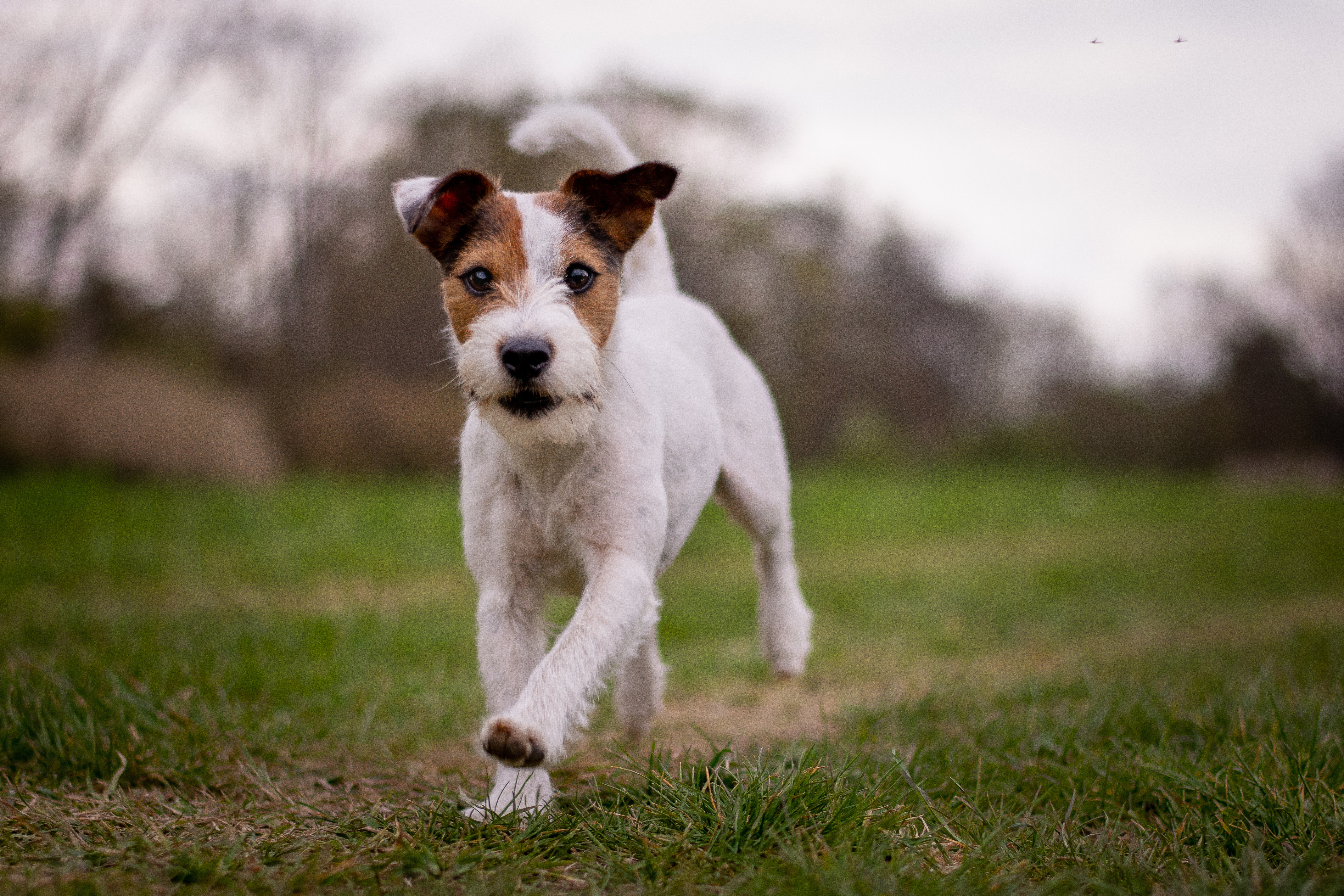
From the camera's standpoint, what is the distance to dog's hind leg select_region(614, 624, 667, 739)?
13.9ft

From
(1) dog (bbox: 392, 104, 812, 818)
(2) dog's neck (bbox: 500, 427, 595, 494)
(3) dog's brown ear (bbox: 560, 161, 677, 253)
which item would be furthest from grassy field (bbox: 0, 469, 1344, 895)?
(3) dog's brown ear (bbox: 560, 161, 677, 253)

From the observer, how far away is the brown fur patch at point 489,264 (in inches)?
127

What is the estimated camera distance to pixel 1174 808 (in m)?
3.14

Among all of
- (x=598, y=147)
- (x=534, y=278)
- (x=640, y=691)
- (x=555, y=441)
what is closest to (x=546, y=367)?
(x=555, y=441)

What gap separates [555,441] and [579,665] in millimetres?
706

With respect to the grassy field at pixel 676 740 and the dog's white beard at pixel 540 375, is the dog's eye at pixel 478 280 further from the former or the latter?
the grassy field at pixel 676 740

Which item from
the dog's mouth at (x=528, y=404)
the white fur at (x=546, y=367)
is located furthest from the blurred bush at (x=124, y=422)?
the dog's mouth at (x=528, y=404)

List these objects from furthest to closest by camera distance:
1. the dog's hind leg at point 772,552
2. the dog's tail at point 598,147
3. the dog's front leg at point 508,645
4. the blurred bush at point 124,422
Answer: the blurred bush at point 124,422 → the dog's hind leg at point 772,552 → the dog's tail at point 598,147 → the dog's front leg at point 508,645

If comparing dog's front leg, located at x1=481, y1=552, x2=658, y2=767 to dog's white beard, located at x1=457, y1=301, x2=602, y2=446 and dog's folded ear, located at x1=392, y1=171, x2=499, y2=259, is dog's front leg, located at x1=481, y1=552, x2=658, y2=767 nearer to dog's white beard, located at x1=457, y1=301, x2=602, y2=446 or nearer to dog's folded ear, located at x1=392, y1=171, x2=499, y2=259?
dog's white beard, located at x1=457, y1=301, x2=602, y2=446

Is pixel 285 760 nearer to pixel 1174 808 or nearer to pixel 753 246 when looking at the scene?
pixel 1174 808

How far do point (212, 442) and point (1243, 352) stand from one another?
95.0ft

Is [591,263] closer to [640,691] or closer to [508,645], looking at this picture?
[508,645]

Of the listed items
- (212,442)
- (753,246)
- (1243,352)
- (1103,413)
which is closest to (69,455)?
(212,442)

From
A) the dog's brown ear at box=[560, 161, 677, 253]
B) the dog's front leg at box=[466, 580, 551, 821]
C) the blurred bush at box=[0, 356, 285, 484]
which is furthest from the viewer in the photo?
the blurred bush at box=[0, 356, 285, 484]
